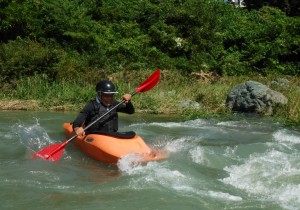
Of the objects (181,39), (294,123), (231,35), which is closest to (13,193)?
(294,123)

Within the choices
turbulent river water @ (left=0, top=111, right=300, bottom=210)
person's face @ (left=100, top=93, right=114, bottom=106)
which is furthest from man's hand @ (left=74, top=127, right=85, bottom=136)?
person's face @ (left=100, top=93, right=114, bottom=106)

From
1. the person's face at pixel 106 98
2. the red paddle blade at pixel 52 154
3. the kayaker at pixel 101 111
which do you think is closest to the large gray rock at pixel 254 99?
the kayaker at pixel 101 111

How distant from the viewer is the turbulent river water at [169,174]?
5.03 metres

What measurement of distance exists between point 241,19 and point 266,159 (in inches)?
579

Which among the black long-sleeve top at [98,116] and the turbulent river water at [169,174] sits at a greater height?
the black long-sleeve top at [98,116]

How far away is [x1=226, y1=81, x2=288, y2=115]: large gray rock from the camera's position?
448 inches

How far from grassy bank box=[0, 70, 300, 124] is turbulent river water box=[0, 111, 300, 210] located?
2.28m

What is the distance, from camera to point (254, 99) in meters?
11.5

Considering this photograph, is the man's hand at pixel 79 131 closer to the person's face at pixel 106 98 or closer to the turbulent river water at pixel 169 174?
the turbulent river water at pixel 169 174

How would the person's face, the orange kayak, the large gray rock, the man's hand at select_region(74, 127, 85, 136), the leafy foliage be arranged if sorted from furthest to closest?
the leafy foliage
the large gray rock
the person's face
the man's hand at select_region(74, 127, 85, 136)
the orange kayak

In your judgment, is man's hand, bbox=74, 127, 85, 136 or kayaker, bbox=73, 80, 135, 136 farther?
kayaker, bbox=73, 80, 135, 136

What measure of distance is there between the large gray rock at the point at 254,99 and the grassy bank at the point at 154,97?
21cm

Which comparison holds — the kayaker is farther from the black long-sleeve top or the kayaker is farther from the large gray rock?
the large gray rock

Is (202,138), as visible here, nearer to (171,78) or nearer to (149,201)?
(149,201)
